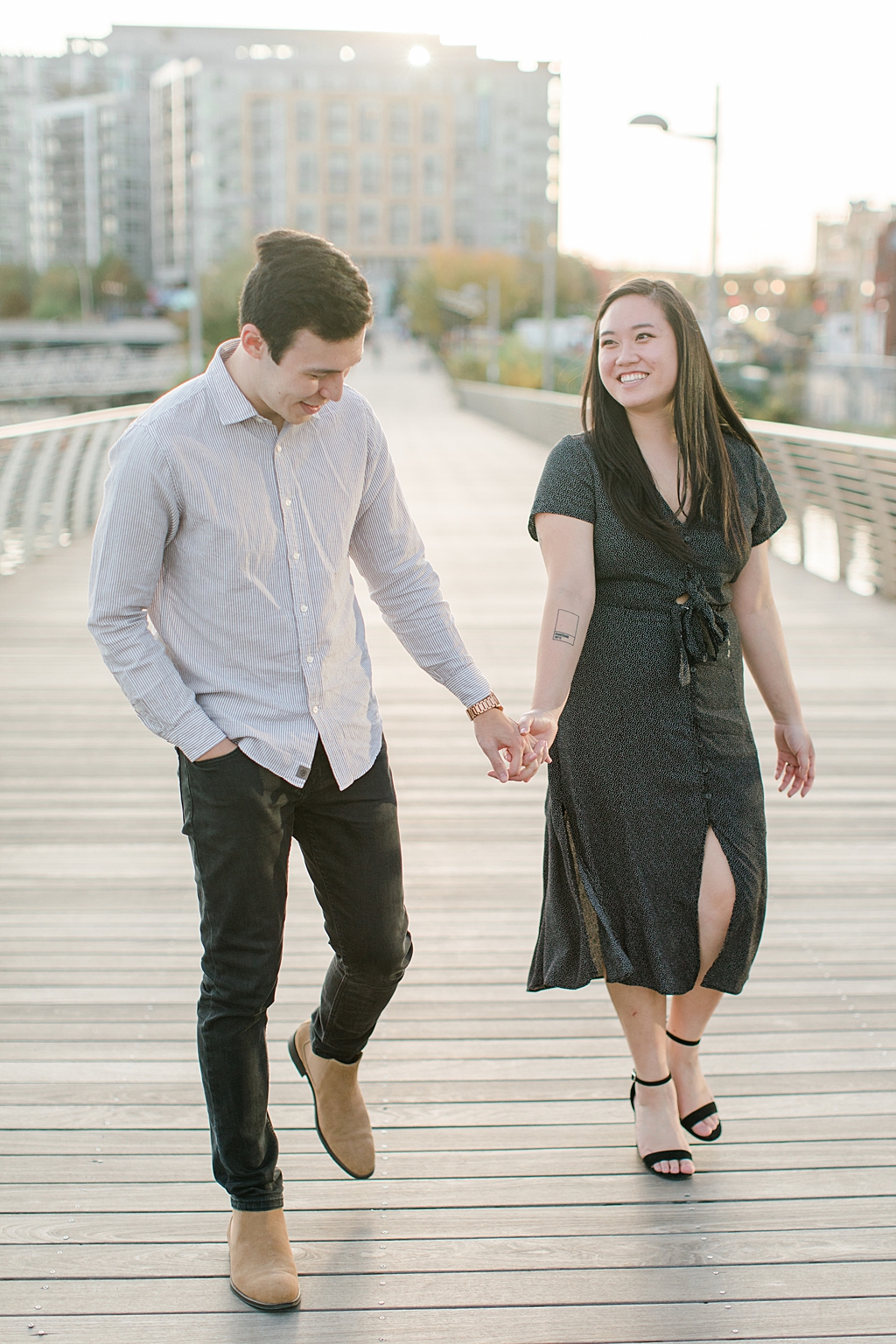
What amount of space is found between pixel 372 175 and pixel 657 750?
388 feet

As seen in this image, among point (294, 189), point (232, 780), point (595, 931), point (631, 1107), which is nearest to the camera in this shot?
point (232, 780)

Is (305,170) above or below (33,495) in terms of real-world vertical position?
above

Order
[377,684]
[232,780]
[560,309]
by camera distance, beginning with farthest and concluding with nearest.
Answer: [560,309] → [377,684] → [232,780]

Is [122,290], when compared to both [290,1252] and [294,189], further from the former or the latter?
[290,1252]

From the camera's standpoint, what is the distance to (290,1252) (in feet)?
7.30

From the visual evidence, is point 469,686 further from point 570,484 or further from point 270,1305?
point 270,1305

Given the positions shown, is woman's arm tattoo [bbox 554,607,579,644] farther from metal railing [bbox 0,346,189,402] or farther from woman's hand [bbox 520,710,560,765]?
metal railing [bbox 0,346,189,402]

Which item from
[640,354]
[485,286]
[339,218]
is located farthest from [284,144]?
[640,354]

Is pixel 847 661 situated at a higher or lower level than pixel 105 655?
lower

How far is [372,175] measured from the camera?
114m

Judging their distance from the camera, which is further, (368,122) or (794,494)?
(368,122)

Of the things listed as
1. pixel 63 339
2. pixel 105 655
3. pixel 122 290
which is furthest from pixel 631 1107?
pixel 122 290

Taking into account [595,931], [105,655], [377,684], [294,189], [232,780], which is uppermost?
[294,189]

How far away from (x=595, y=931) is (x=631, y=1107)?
1.57 ft
